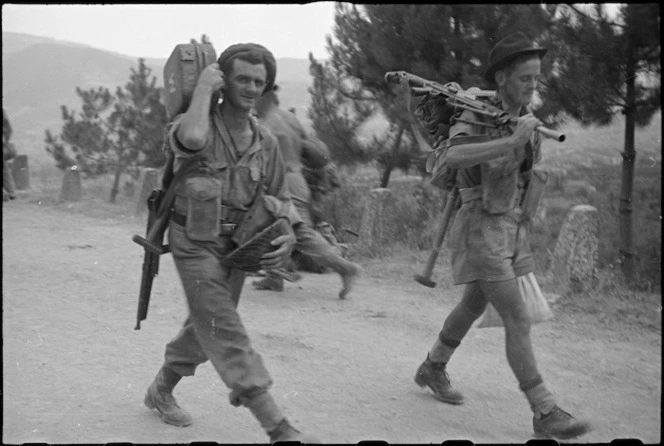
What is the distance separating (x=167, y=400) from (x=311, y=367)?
1411mm

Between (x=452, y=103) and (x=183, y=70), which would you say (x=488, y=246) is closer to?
(x=452, y=103)

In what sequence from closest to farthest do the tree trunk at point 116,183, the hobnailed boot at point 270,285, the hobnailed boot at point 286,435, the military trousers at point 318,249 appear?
1. the hobnailed boot at point 286,435
2. the military trousers at point 318,249
3. the hobnailed boot at point 270,285
4. the tree trunk at point 116,183

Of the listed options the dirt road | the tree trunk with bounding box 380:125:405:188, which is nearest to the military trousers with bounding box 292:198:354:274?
the dirt road

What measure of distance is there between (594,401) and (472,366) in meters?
0.89

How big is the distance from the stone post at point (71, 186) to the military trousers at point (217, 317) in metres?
11.3

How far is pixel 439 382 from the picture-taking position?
5.00 metres

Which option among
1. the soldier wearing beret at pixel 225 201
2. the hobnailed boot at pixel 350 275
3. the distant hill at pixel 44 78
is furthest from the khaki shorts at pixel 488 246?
the distant hill at pixel 44 78

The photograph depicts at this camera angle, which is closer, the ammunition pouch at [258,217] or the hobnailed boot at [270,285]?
the ammunition pouch at [258,217]

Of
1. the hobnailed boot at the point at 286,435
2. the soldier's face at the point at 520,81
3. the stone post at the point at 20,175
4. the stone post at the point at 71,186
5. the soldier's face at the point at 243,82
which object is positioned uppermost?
the soldier's face at the point at 520,81

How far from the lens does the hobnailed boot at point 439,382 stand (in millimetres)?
4969

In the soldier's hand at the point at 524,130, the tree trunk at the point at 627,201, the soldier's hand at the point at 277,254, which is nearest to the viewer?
the soldier's hand at the point at 277,254

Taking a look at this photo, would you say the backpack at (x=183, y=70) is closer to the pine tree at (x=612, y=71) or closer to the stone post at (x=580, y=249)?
the stone post at (x=580, y=249)

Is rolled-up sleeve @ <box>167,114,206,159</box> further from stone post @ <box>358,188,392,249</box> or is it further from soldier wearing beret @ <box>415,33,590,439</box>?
stone post @ <box>358,188,392,249</box>

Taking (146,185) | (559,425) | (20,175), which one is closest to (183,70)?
(559,425)
